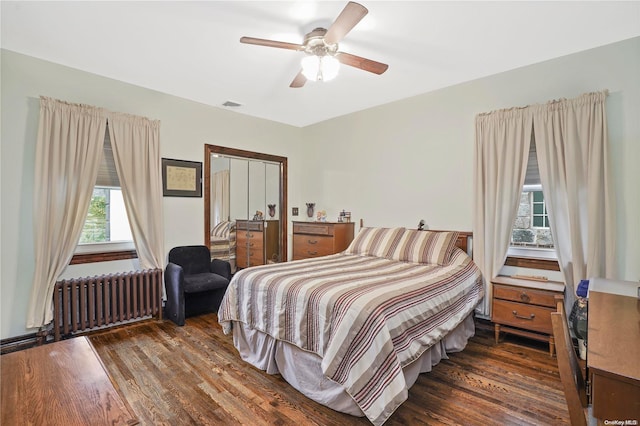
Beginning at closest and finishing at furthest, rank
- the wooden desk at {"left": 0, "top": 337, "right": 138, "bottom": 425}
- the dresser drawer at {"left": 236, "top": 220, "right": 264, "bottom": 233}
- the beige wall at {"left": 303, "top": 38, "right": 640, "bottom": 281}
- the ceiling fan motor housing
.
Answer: the wooden desk at {"left": 0, "top": 337, "right": 138, "bottom": 425} < the ceiling fan motor housing < the beige wall at {"left": 303, "top": 38, "right": 640, "bottom": 281} < the dresser drawer at {"left": 236, "top": 220, "right": 264, "bottom": 233}

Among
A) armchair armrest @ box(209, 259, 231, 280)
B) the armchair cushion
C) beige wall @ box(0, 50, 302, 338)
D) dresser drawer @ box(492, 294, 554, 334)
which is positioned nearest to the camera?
dresser drawer @ box(492, 294, 554, 334)

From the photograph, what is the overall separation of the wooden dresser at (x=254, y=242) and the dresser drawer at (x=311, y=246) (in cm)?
49

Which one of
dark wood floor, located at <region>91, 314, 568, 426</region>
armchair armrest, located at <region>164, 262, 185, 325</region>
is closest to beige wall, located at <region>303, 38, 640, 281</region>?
dark wood floor, located at <region>91, 314, 568, 426</region>

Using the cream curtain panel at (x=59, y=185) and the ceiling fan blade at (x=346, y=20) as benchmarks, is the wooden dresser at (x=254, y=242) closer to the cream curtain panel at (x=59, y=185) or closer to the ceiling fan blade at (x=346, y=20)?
the cream curtain panel at (x=59, y=185)

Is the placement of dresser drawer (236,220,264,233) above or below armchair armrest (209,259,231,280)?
above

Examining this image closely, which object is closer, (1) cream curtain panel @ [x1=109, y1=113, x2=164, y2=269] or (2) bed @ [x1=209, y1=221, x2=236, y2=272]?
(1) cream curtain panel @ [x1=109, y1=113, x2=164, y2=269]

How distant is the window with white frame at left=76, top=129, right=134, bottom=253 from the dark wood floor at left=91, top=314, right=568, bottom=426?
103 centimetres

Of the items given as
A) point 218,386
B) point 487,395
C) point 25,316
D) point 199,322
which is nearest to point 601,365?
point 487,395

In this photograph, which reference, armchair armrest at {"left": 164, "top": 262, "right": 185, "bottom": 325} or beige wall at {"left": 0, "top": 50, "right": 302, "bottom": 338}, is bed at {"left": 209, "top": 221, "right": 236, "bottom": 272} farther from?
armchair armrest at {"left": 164, "top": 262, "right": 185, "bottom": 325}

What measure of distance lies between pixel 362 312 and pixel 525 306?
1.89 m

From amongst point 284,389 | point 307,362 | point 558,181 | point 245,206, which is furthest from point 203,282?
point 558,181

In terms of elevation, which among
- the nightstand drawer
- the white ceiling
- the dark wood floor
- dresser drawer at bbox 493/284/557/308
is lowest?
the dark wood floor

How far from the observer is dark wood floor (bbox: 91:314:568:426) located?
6.10 ft

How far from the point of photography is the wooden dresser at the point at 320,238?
13.9 feet
